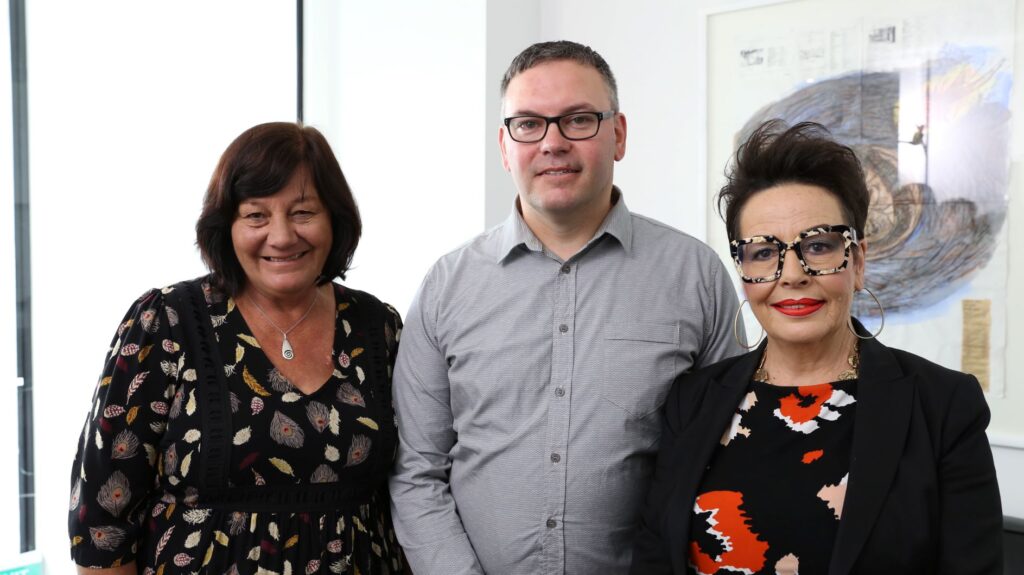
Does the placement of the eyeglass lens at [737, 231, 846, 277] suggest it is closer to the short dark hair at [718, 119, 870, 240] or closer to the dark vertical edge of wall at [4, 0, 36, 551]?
the short dark hair at [718, 119, 870, 240]

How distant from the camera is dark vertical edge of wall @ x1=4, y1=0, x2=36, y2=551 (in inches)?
112

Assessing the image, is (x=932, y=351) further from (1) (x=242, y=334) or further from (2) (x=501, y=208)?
(1) (x=242, y=334)

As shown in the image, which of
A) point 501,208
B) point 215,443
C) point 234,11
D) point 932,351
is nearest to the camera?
point 215,443

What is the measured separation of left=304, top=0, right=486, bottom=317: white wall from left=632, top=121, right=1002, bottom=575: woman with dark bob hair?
6.22 ft

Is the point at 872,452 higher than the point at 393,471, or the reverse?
the point at 872,452

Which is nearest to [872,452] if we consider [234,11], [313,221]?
[313,221]

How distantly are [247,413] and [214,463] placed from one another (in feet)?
0.38

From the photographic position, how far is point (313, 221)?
193 cm

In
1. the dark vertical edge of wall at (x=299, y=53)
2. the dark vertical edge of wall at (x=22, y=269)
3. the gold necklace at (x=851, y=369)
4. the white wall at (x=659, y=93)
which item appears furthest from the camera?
the dark vertical edge of wall at (x=299, y=53)

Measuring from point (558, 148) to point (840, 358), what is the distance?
0.68 m

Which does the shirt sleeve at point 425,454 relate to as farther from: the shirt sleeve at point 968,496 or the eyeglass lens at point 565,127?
the shirt sleeve at point 968,496

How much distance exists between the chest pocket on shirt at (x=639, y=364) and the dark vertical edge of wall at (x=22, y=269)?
2061mm

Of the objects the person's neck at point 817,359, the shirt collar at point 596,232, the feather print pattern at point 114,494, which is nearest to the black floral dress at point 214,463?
the feather print pattern at point 114,494

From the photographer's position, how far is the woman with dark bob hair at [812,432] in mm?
1427
